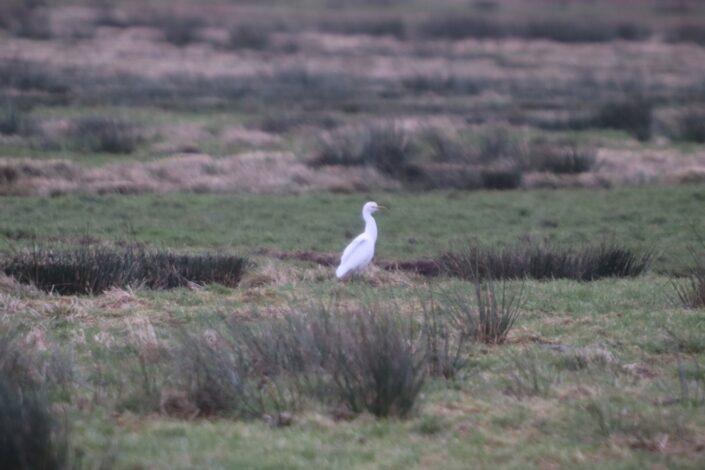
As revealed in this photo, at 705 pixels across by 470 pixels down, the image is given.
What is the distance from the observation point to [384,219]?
19.2 meters

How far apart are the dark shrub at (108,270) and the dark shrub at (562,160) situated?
11817 millimetres

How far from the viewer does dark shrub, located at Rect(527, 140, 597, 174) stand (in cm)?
2334

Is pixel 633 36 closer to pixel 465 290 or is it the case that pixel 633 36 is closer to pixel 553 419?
pixel 465 290

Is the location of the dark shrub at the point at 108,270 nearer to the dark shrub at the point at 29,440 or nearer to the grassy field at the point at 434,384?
the grassy field at the point at 434,384

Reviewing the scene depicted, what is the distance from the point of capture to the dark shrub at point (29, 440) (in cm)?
606

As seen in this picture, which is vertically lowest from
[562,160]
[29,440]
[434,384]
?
[562,160]

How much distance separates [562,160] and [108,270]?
13399 mm

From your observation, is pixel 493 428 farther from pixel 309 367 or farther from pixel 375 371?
pixel 309 367

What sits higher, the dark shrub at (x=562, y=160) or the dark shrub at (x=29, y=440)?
the dark shrub at (x=29, y=440)

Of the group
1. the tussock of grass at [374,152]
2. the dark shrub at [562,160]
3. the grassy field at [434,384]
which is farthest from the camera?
the dark shrub at [562,160]

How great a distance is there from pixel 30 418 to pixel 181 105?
Result: 2736 cm

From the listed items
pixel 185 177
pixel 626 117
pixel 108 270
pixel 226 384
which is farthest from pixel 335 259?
pixel 626 117

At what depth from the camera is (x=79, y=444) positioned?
6.65 m

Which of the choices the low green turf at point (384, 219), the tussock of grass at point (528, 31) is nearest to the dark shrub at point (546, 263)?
the low green turf at point (384, 219)
